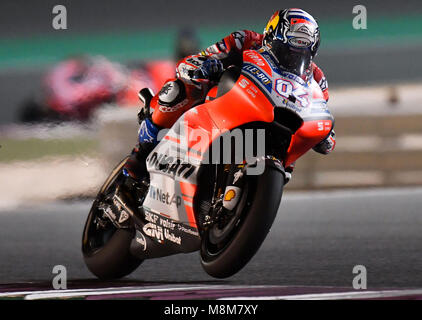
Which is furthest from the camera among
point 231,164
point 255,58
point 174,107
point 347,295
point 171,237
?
point 174,107

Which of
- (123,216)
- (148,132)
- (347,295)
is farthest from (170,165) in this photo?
(347,295)

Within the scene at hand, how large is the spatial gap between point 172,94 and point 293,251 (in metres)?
1.93

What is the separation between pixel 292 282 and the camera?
5.30 m

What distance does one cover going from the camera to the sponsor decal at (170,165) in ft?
16.8

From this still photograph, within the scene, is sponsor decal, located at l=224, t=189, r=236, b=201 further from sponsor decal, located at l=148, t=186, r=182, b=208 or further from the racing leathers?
the racing leathers

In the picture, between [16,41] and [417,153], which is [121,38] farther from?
[417,153]

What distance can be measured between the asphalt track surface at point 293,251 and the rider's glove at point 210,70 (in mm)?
1132

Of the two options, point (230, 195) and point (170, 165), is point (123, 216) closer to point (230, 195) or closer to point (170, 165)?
point (170, 165)

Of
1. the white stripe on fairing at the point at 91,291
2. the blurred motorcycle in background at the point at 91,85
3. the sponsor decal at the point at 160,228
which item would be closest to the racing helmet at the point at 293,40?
the sponsor decal at the point at 160,228

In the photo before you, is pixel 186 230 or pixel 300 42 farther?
pixel 186 230

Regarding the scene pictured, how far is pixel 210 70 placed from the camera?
5.27 m

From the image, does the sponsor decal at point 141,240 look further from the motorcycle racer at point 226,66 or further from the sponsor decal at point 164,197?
the motorcycle racer at point 226,66

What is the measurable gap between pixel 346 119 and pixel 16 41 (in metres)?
8.44

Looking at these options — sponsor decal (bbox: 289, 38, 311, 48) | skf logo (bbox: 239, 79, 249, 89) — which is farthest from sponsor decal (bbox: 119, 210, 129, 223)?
sponsor decal (bbox: 289, 38, 311, 48)
